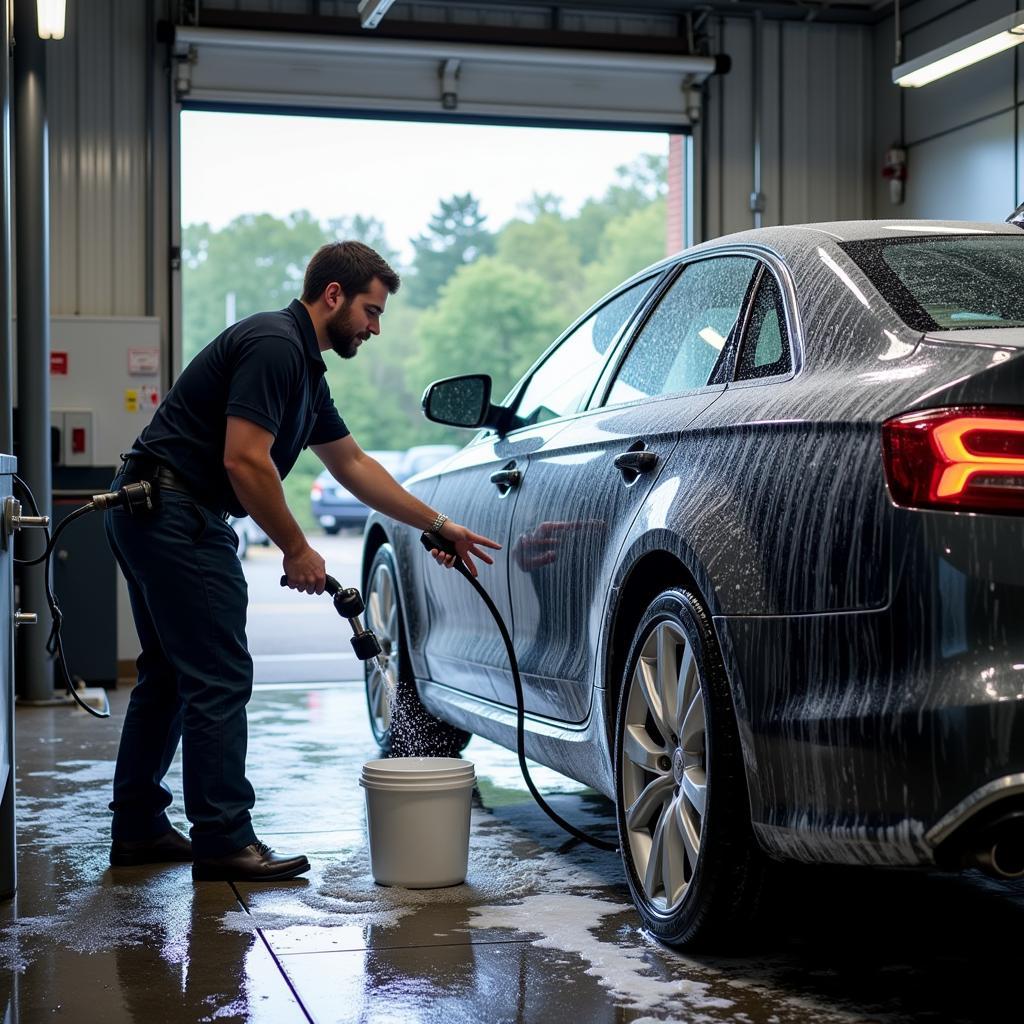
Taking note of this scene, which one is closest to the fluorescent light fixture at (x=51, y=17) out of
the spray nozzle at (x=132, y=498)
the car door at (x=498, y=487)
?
the car door at (x=498, y=487)

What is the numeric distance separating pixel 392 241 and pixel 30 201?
29622 mm

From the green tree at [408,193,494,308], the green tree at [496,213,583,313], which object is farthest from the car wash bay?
the green tree at [408,193,494,308]

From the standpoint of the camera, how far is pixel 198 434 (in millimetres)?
3941

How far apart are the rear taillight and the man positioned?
6.00 feet

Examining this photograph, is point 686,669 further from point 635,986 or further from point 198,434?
point 198,434

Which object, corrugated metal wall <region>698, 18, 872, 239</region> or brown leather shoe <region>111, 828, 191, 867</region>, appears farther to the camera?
corrugated metal wall <region>698, 18, 872, 239</region>

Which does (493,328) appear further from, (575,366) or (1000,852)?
(1000,852)

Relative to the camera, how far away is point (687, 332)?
355 cm

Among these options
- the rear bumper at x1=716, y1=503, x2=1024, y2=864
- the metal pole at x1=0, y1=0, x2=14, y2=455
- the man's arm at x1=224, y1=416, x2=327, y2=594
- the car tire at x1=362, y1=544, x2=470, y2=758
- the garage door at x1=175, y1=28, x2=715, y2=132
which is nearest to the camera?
the rear bumper at x1=716, y1=503, x2=1024, y2=864

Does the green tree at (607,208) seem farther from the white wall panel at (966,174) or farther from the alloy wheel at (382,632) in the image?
the alloy wheel at (382,632)

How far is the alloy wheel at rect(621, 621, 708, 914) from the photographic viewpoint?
2.96 metres

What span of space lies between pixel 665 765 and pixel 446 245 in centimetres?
3750

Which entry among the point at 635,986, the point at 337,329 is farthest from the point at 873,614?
the point at 337,329

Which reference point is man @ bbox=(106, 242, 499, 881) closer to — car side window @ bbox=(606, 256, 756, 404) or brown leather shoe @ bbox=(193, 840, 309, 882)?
brown leather shoe @ bbox=(193, 840, 309, 882)
